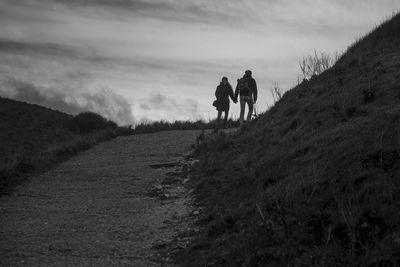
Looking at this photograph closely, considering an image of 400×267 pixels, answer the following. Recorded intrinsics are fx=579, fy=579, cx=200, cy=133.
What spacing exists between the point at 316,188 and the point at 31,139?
38.0m

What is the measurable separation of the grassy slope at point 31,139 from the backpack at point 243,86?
6.35 m

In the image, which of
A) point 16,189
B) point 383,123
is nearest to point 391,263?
point 383,123

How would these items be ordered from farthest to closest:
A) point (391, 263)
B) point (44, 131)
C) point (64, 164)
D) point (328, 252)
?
point (44, 131)
point (64, 164)
point (328, 252)
point (391, 263)

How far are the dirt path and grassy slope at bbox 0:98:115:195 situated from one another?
0.68 meters

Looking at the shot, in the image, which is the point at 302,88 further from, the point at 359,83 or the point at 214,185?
the point at 214,185

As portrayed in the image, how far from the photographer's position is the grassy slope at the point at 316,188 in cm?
634

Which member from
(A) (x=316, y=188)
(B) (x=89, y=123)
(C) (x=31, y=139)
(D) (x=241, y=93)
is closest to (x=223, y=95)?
(D) (x=241, y=93)

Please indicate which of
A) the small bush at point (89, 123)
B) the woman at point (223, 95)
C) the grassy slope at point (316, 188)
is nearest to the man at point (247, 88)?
the woman at point (223, 95)

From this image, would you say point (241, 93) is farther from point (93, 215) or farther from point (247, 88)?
point (93, 215)

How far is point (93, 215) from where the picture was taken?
454 inches

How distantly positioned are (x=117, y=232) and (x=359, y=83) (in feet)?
24.8

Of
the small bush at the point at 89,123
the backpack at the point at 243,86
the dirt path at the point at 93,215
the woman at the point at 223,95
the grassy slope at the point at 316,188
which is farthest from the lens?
the small bush at the point at 89,123

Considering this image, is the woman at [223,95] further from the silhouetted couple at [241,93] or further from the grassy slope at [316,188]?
the grassy slope at [316,188]

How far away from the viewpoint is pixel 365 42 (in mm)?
21219
